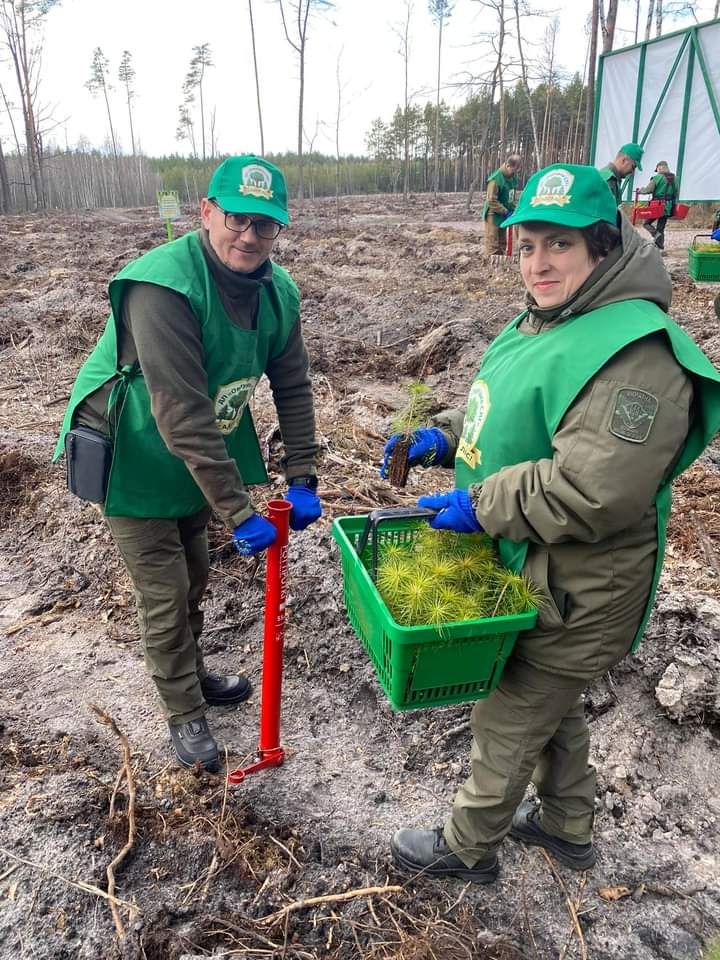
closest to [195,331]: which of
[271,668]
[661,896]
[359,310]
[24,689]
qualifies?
[271,668]

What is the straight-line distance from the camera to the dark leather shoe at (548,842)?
2.22 m

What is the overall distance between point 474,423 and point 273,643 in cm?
112

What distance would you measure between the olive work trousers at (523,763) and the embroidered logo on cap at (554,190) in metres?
1.14

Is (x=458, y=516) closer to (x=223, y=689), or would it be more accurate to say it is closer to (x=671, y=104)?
(x=223, y=689)

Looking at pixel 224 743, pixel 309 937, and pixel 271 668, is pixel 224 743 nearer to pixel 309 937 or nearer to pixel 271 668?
pixel 271 668

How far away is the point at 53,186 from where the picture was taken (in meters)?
33.0

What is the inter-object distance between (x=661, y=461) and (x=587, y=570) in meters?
0.33

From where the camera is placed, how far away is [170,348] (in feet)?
6.77

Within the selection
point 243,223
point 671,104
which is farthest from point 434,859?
point 671,104

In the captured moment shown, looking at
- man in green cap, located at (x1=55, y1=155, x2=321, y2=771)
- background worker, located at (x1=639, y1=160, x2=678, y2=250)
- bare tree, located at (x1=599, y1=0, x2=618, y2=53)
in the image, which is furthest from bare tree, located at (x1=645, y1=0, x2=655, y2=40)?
man in green cap, located at (x1=55, y1=155, x2=321, y2=771)

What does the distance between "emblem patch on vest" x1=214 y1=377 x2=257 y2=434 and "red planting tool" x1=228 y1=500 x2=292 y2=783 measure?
363mm

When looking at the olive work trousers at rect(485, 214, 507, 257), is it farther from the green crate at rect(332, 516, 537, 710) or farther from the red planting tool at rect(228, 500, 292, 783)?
the green crate at rect(332, 516, 537, 710)

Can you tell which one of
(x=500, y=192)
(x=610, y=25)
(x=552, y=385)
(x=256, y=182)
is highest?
(x=610, y=25)

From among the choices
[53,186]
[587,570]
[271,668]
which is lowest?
[271,668]
